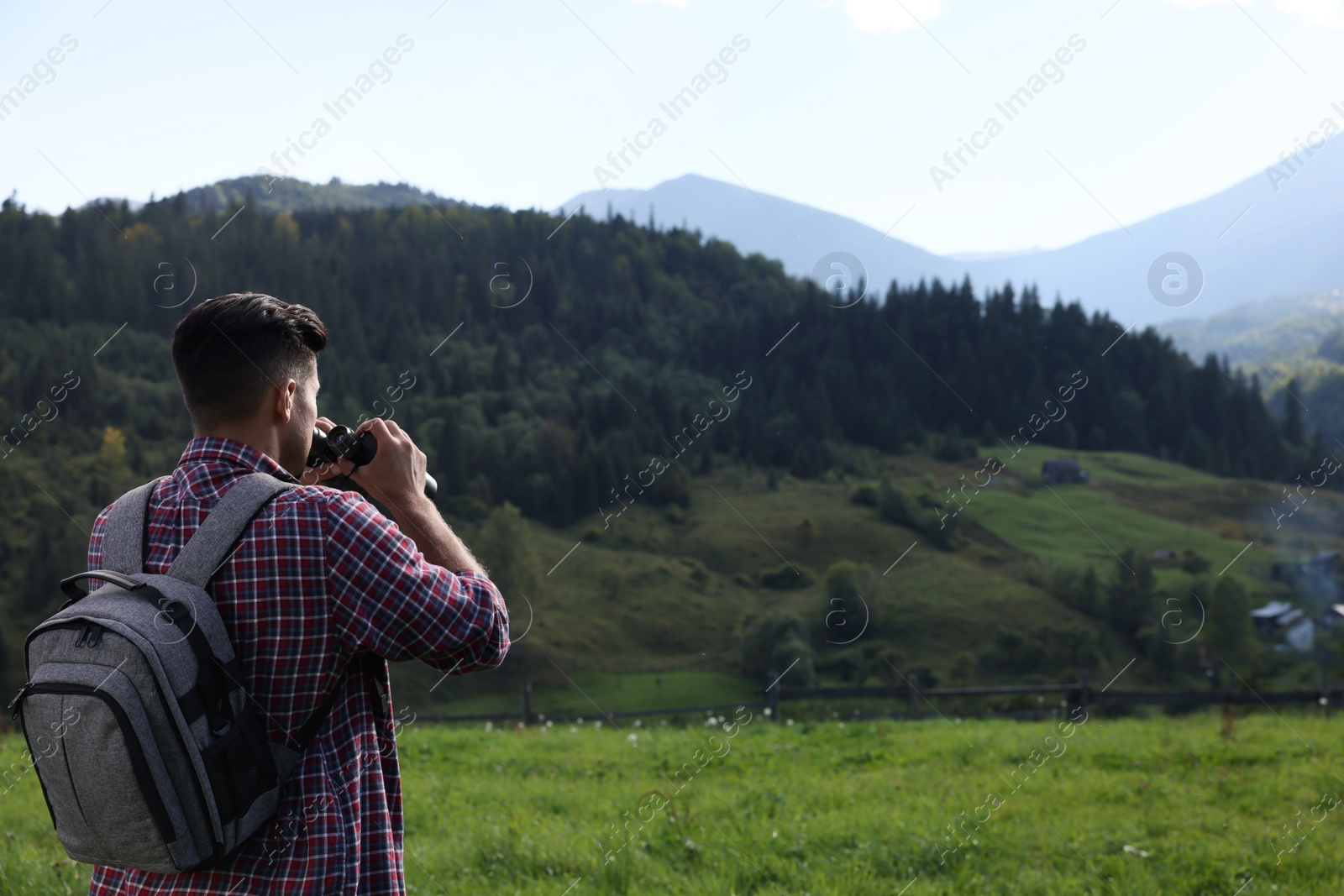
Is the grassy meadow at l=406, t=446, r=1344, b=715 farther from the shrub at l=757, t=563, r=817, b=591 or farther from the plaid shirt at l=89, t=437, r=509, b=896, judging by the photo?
the plaid shirt at l=89, t=437, r=509, b=896

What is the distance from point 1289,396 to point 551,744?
305ft

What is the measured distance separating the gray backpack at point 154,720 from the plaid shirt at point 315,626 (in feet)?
0.16

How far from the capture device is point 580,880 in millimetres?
4629

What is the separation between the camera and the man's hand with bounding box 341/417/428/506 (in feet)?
6.37

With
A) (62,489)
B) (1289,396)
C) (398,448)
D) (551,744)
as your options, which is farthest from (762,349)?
(398,448)

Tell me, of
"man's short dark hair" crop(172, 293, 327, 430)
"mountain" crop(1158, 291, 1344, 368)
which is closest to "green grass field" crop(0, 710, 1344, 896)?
"man's short dark hair" crop(172, 293, 327, 430)

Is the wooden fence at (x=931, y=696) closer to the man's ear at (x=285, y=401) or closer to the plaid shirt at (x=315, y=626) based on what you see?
the plaid shirt at (x=315, y=626)

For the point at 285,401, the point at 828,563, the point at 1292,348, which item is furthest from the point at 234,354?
the point at 1292,348

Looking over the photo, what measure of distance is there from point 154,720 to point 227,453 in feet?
1.64

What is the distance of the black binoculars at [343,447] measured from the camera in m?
1.96

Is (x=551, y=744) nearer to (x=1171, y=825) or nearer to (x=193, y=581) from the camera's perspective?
(x=1171, y=825)

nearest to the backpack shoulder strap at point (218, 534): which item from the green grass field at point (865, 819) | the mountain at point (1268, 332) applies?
the green grass field at point (865, 819)

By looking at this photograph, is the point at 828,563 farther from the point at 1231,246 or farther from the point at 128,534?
the point at 1231,246

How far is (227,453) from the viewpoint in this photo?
180cm
